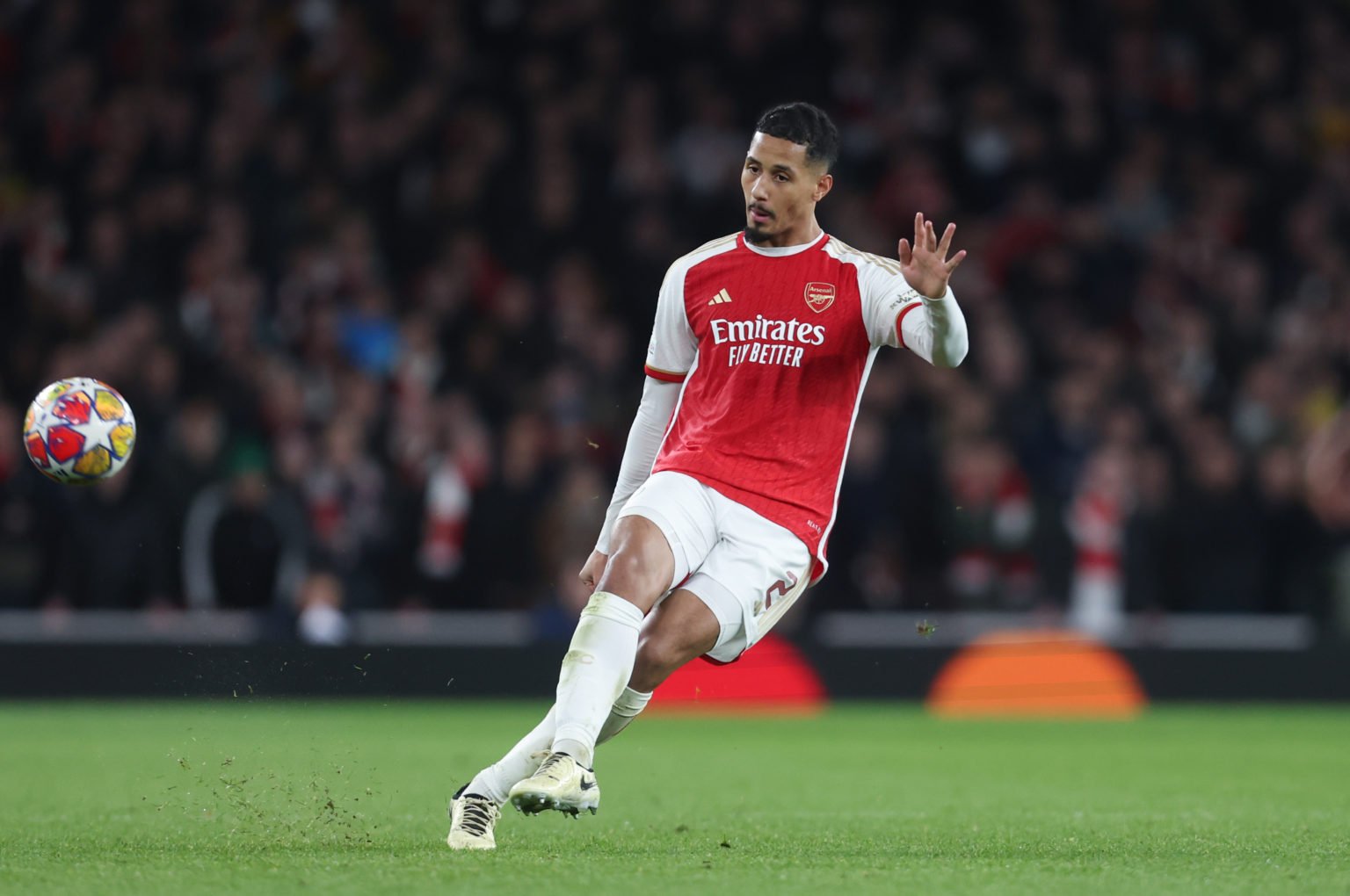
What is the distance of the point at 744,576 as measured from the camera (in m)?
5.93

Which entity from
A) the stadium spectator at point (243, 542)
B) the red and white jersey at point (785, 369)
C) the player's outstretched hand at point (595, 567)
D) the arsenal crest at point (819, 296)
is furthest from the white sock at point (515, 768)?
the stadium spectator at point (243, 542)

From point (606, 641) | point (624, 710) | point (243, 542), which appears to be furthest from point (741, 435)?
point (243, 542)

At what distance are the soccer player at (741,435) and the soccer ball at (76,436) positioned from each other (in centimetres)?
176

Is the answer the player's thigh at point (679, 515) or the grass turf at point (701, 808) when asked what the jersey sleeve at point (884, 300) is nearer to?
the player's thigh at point (679, 515)

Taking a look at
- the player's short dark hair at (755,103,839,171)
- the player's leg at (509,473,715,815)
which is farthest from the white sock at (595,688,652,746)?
the player's short dark hair at (755,103,839,171)

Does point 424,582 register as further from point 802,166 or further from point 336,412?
point 802,166

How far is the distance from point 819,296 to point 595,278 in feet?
30.8

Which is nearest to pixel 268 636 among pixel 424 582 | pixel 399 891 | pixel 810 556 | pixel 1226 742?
pixel 424 582

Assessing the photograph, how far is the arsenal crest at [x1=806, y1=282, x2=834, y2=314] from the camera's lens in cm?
606

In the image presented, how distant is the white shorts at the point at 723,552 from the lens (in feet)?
19.3

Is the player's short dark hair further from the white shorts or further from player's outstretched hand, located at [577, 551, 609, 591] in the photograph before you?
player's outstretched hand, located at [577, 551, 609, 591]

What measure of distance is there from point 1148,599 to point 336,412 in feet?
20.3

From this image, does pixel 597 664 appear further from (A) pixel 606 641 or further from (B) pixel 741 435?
(B) pixel 741 435

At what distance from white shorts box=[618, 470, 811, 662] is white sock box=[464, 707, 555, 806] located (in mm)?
576
